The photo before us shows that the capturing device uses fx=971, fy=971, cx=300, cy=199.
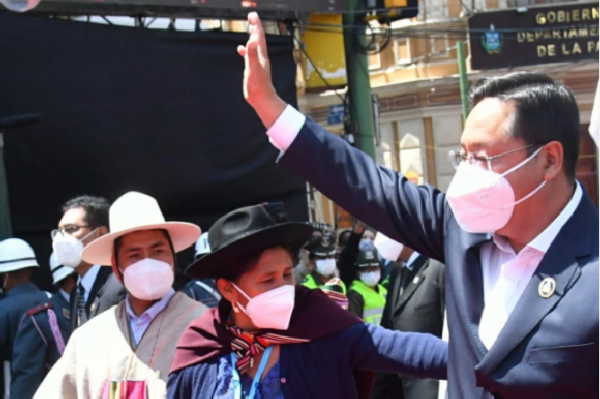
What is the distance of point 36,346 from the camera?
5348 mm

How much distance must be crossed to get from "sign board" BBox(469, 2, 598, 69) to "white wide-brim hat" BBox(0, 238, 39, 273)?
16.1 metres

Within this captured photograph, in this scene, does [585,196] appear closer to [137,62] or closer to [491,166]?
[491,166]

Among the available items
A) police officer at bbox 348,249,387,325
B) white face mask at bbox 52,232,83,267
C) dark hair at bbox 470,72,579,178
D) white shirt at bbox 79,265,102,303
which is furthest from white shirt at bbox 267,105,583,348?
police officer at bbox 348,249,387,325

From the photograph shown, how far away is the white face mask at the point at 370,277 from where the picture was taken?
27.7ft

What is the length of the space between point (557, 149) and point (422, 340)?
2.81 ft

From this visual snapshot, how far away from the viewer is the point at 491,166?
2363 millimetres

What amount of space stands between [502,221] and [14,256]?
4693mm

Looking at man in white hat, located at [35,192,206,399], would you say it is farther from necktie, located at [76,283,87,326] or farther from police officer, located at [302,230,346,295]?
police officer, located at [302,230,346,295]

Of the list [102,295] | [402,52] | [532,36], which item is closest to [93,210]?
[102,295]

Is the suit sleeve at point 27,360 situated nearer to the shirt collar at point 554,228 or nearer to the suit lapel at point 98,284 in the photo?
the suit lapel at point 98,284

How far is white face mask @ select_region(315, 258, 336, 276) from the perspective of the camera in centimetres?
887

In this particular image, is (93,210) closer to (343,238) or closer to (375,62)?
(343,238)

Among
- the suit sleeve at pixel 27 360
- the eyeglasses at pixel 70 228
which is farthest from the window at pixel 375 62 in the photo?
the suit sleeve at pixel 27 360

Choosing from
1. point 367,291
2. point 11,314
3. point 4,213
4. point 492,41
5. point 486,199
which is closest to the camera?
point 486,199
